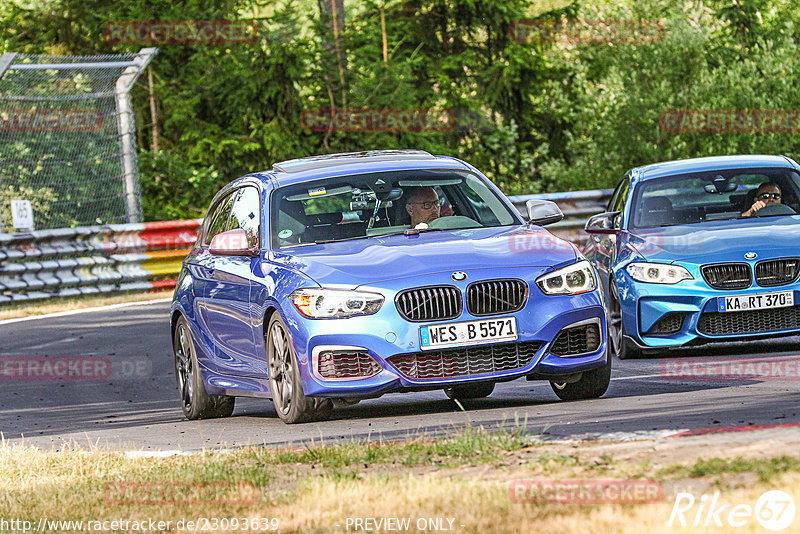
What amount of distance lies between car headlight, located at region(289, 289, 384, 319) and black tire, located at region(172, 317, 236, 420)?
7.61 feet

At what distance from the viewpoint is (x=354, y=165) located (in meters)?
10.6

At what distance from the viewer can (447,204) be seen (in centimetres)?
1038

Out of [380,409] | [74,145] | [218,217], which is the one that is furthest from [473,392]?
[74,145]

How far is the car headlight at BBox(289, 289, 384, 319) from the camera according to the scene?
8.83 metres

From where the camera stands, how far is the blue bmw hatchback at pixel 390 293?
29.0 feet

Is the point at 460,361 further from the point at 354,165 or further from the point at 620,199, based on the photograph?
the point at 620,199

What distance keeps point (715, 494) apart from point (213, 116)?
2990 centimetres

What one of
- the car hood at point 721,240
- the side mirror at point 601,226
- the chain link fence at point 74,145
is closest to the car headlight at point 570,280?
the car hood at point 721,240

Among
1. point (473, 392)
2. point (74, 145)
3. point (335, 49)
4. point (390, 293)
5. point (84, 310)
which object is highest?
point (390, 293)

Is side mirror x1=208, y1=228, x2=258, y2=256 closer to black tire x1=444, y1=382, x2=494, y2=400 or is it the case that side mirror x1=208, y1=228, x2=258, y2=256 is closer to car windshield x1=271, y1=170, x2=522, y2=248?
car windshield x1=271, y1=170, x2=522, y2=248

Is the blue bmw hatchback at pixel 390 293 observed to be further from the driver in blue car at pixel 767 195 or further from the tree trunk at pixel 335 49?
the tree trunk at pixel 335 49

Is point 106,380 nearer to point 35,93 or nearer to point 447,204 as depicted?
point 447,204

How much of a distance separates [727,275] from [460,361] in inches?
144

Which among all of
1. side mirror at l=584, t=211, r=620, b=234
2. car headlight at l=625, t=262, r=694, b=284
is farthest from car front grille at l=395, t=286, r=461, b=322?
side mirror at l=584, t=211, r=620, b=234
